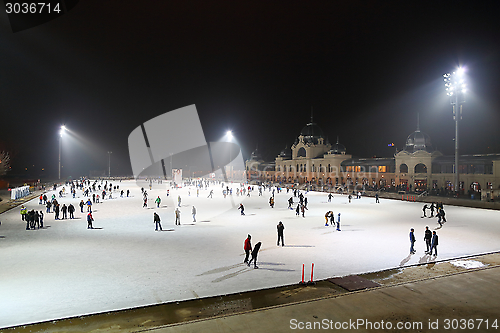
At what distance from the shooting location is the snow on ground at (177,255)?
8633 mm

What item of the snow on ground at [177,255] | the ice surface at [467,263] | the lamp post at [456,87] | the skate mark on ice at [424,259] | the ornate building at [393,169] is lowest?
the snow on ground at [177,255]

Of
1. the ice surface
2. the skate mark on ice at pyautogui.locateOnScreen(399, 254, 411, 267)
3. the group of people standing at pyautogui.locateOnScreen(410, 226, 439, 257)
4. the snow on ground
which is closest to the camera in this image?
the snow on ground

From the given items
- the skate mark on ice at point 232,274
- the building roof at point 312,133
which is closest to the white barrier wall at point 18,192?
the skate mark on ice at point 232,274

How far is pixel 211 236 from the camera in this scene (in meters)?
16.3

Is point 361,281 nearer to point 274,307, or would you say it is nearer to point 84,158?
point 274,307

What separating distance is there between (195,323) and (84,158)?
15647 centimetres

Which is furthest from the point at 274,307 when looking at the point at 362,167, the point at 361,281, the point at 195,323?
the point at 362,167

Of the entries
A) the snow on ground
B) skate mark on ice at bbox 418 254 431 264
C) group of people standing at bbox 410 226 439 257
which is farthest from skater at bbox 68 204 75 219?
skate mark on ice at bbox 418 254 431 264

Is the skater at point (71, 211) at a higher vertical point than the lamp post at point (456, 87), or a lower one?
lower

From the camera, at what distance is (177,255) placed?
41.3 feet

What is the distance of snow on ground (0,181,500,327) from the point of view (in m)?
8.63

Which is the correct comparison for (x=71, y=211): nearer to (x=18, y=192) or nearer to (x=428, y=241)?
(x=18, y=192)

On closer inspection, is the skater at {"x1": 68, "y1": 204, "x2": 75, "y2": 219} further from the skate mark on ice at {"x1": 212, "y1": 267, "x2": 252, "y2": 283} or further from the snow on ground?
the skate mark on ice at {"x1": 212, "y1": 267, "x2": 252, "y2": 283}

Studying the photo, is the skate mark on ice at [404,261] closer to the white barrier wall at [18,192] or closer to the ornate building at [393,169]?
the ornate building at [393,169]
